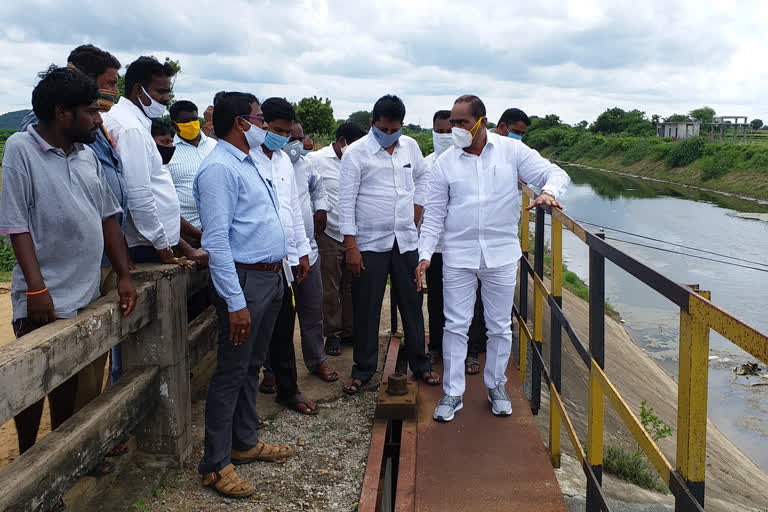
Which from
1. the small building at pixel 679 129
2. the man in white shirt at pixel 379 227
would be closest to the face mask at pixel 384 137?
the man in white shirt at pixel 379 227

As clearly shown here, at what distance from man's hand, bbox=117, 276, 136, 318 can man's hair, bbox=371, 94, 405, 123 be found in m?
1.97

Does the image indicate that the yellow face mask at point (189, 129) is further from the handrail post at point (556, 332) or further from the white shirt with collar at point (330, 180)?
the handrail post at point (556, 332)

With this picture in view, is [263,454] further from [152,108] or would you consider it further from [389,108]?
[389,108]

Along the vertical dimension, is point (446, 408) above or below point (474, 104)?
below

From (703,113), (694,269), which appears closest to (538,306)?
(694,269)

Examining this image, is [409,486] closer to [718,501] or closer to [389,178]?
[389,178]

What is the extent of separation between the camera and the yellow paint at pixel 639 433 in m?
1.94

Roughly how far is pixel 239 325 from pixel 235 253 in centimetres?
33

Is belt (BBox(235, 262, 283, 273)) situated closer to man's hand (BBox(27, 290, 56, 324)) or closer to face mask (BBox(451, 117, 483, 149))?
man's hand (BBox(27, 290, 56, 324))

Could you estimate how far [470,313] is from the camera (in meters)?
3.74

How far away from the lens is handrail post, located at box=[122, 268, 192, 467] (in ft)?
9.87

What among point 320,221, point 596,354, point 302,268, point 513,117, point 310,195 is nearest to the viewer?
point 596,354

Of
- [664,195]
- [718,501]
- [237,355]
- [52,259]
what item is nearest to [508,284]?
[237,355]

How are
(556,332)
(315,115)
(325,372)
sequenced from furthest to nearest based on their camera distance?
(315,115)
(325,372)
(556,332)
